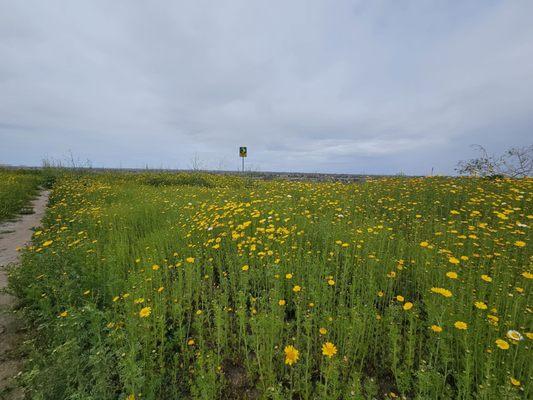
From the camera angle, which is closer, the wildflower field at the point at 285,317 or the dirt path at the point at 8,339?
the wildflower field at the point at 285,317

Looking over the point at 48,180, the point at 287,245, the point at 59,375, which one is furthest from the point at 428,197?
the point at 48,180

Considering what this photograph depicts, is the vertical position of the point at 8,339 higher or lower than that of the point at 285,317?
lower

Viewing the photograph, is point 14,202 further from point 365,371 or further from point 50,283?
point 365,371

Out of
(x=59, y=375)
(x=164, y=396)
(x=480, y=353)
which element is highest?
(x=480, y=353)

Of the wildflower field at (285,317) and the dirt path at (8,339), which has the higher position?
the wildflower field at (285,317)

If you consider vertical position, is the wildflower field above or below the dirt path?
above

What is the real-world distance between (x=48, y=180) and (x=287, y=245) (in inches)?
773

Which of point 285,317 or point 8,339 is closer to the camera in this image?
point 8,339

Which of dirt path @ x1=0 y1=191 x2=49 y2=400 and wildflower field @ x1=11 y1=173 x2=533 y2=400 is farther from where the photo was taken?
dirt path @ x1=0 y1=191 x2=49 y2=400

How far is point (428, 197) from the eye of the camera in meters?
6.55

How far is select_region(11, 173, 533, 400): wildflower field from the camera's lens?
1881mm

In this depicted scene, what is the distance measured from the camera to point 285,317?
284cm

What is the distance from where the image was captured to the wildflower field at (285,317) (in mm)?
1881

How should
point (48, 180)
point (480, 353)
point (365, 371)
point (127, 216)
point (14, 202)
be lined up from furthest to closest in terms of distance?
point (48, 180) → point (14, 202) → point (127, 216) → point (365, 371) → point (480, 353)
